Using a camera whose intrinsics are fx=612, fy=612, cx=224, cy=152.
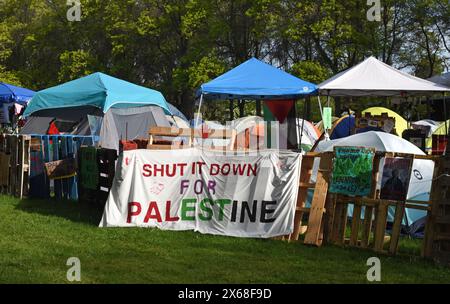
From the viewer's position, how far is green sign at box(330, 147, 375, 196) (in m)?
7.95

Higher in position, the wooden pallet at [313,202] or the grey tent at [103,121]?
the grey tent at [103,121]

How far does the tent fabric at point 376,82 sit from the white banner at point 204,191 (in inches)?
188

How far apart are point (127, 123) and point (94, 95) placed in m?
2.20

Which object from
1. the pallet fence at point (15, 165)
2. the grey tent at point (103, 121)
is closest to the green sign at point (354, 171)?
the pallet fence at point (15, 165)

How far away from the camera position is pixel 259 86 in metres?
12.6

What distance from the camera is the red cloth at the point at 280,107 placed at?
13656 millimetres

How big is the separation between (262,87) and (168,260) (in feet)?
20.9

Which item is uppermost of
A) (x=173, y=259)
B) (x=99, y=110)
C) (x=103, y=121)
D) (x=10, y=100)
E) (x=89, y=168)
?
(x=10, y=100)

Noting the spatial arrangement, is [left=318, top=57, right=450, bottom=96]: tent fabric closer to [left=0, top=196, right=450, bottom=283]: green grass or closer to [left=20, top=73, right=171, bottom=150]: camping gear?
[left=20, top=73, right=171, bottom=150]: camping gear

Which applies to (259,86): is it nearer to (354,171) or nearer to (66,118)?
(354,171)

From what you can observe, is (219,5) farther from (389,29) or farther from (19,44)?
(19,44)

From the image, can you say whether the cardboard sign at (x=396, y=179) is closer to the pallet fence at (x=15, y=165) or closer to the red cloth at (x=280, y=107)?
the red cloth at (x=280, y=107)

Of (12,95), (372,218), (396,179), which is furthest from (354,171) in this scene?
(12,95)

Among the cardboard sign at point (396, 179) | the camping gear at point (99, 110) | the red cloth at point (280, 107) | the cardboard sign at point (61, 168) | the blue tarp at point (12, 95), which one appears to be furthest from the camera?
the blue tarp at point (12, 95)
